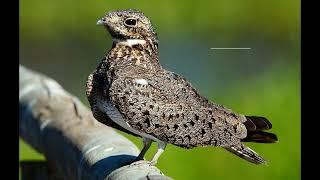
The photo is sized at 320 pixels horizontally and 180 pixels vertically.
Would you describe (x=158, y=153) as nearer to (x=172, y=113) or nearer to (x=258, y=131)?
(x=172, y=113)

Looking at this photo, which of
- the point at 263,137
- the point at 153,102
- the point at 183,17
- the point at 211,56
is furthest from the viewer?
the point at 183,17

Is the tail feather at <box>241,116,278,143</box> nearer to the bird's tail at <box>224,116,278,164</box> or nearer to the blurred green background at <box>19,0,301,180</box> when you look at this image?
the bird's tail at <box>224,116,278,164</box>

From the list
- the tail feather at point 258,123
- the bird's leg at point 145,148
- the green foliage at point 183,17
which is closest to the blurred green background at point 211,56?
the green foliage at point 183,17

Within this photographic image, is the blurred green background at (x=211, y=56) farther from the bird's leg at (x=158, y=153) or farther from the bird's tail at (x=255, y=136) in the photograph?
the bird's tail at (x=255, y=136)

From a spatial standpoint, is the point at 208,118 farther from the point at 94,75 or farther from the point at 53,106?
the point at 53,106

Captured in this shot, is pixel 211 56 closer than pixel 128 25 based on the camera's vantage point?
No

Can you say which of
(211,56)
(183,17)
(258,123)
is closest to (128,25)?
(258,123)
